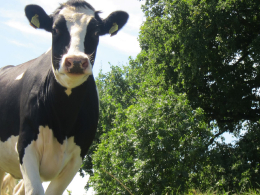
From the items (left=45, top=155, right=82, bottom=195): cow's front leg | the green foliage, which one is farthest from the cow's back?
the green foliage

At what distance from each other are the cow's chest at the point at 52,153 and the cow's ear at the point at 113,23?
1.72m

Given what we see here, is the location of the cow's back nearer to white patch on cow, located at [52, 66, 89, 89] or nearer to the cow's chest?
the cow's chest

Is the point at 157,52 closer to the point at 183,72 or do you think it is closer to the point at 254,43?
the point at 183,72

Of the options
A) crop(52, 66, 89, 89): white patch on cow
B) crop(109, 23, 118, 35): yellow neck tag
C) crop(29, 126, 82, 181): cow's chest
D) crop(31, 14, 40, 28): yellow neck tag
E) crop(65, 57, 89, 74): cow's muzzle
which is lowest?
crop(29, 126, 82, 181): cow's chest

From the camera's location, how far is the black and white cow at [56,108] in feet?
14.8

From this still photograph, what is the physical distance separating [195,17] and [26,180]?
14803 mm

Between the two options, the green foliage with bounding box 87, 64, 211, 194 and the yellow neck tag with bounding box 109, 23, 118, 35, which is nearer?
the yellow neck tag with bounding box 109, 23, 118, 35

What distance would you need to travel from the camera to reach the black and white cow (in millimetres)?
4520

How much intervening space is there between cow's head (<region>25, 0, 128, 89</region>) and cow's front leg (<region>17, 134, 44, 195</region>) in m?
A: 0.94

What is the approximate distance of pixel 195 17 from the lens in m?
17.6

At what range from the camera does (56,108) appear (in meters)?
4.91

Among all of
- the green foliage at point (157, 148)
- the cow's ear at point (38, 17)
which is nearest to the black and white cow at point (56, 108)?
the cow's ear at point (38, 17)

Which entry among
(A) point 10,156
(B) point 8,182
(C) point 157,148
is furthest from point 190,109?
(A) point 10,156

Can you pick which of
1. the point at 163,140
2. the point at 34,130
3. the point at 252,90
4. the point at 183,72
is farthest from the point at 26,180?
the point at 252,90
